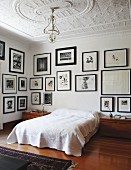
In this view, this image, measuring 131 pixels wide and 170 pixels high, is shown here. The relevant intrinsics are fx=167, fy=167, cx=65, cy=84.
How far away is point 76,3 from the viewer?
11.1 feet

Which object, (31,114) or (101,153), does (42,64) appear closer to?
(31,114)

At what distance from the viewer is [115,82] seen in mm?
5051

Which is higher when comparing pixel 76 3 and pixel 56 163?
pixel 76 3

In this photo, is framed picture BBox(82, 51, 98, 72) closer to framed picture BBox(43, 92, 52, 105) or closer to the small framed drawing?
the small framed drawing

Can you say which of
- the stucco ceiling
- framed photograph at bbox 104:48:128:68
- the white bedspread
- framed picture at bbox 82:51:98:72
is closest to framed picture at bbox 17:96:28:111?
the white bedspread

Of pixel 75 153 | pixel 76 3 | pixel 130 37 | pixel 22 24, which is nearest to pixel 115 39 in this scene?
pixel 130 37

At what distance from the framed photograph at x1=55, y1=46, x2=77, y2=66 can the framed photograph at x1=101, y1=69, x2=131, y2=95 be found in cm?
111

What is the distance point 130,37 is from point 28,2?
3.13m

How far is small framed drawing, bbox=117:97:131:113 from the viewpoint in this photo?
16.0 feet

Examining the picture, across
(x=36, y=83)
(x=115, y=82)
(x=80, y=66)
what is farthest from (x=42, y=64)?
(x=115, y=82)

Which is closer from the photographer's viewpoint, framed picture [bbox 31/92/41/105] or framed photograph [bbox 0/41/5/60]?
framed photograph [bbox 0/41/5/60]

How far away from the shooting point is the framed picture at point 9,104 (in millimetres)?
5296

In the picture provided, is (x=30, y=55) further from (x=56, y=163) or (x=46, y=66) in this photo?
(x=56, y=163)

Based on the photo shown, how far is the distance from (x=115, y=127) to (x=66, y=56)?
279cm
